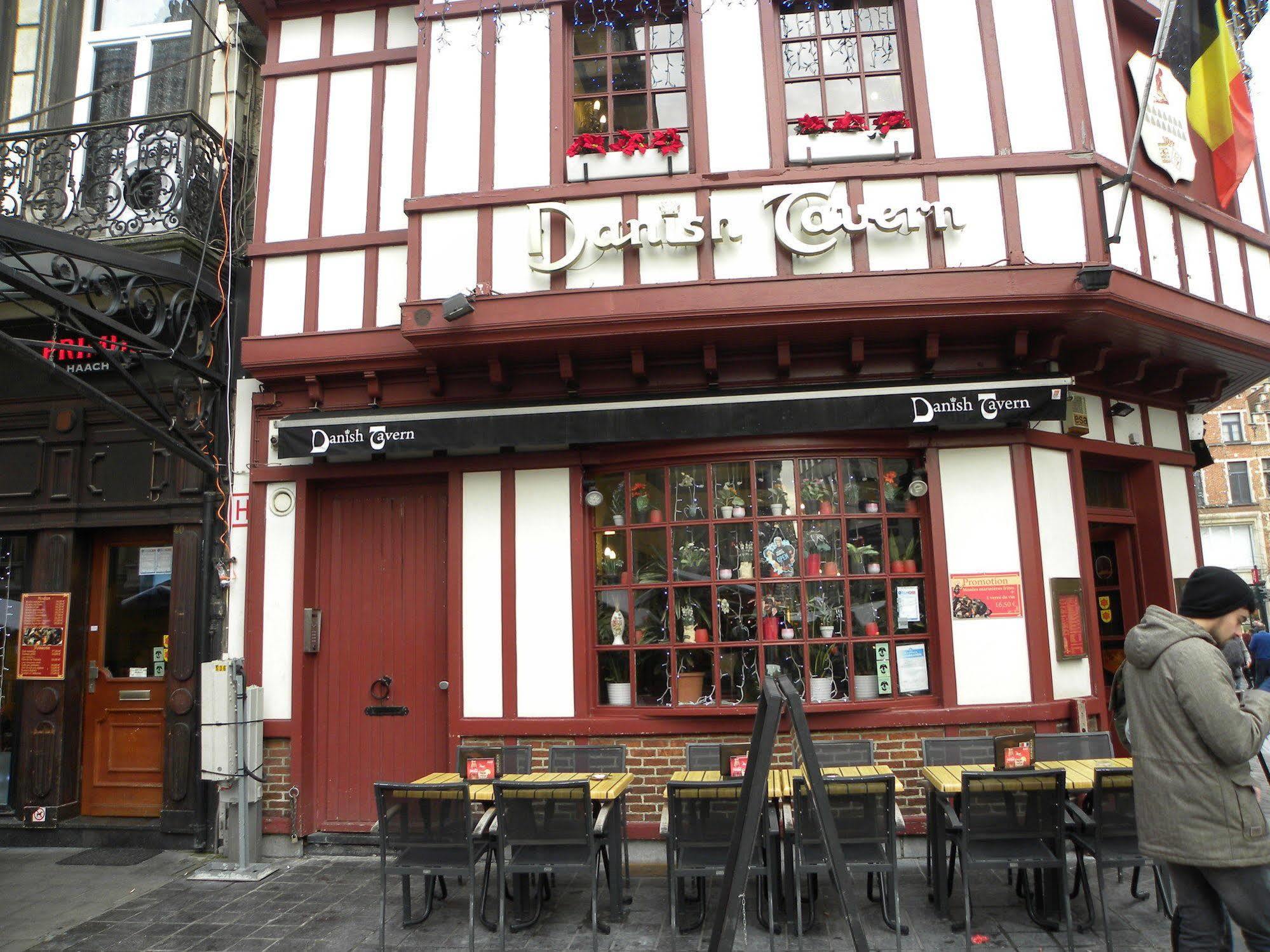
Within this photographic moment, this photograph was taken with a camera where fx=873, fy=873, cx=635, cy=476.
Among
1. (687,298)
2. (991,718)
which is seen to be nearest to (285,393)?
(687,298)

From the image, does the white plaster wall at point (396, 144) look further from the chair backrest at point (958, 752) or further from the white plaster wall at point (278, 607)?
the chair backrest at point (958, 752)

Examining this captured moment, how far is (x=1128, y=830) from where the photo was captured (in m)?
4.89

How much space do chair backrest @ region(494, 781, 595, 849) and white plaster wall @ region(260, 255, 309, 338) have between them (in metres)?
4.47

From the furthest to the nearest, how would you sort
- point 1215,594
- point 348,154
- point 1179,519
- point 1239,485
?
point 1239,485 < point 1179,519 < point 348,154 < point 1215,594

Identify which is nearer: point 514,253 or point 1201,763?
point 1201,763

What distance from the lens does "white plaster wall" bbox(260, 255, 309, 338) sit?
7508mm

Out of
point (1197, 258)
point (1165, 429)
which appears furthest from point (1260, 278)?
point (1165, 429)

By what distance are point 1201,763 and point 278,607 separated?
6.54 meters

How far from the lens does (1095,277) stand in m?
6.19

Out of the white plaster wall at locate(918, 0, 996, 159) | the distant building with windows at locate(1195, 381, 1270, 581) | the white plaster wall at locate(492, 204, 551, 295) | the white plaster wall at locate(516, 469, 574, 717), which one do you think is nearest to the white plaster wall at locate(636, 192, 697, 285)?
the white plaster wall at locate(492, 204, 551, 295)

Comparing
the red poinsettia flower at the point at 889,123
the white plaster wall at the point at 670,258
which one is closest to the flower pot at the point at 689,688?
the white plaster wall at the point at 670,258

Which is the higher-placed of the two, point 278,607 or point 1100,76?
point 1100,76

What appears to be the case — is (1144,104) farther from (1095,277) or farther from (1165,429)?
(1165,429)

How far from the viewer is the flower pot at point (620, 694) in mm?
6891
